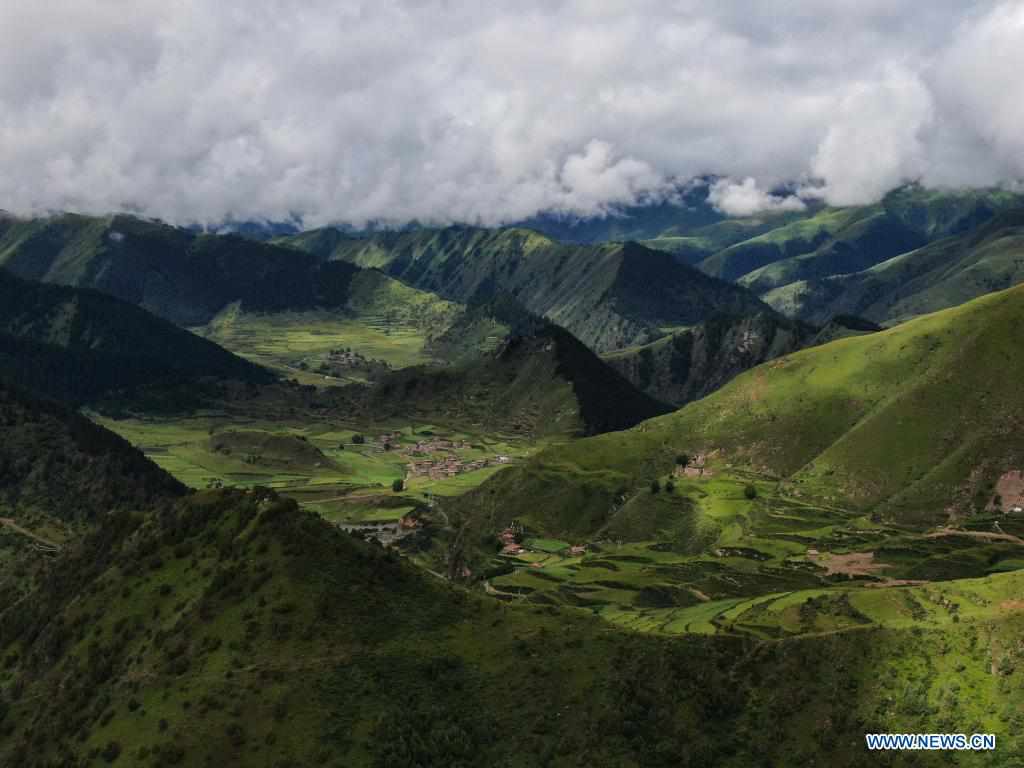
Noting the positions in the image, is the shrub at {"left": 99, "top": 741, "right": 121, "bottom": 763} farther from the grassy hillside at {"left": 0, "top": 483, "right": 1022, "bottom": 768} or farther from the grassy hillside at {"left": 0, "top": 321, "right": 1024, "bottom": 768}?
the grassy hillside at {"left": 0, "top": 483, "right": 1022, "bottom": 768}

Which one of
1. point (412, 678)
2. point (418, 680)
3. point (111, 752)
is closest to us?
point (111, 752)

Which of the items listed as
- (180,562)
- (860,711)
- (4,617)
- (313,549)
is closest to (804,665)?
(860,711)

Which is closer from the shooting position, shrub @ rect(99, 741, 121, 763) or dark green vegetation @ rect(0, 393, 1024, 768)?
dark green vegetation @ rect(0, 393, 1024, 768)

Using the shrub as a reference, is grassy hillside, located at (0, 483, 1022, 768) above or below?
above

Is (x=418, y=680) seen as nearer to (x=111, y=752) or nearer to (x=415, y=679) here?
(x=415, y=679)

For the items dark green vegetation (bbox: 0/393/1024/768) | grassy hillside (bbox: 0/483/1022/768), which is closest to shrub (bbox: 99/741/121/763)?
dark green vegetation (bbox: 0/393/1024/768)

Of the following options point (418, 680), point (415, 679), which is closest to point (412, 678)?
point (415, 679)

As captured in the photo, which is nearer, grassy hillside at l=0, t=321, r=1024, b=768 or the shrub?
grassy hillside at l=0, t=321, r=1024, b=768

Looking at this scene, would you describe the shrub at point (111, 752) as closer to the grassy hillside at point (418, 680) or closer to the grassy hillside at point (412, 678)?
the grassy hillside at point (412, 678)

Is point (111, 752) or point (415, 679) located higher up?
point (415, 679)

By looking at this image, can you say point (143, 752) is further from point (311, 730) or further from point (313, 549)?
point (313, 549)
